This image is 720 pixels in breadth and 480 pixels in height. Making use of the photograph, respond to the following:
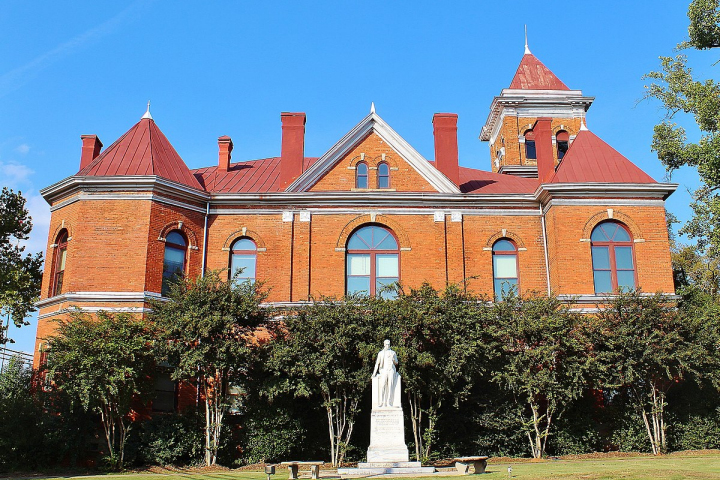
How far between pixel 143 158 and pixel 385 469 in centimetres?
1408

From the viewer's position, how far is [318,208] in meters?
26.0

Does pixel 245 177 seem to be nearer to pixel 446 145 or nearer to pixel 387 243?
pixel 387 243

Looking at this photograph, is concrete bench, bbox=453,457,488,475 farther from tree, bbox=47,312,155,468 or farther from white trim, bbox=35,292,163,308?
white trim, bbox=35,292,163,308

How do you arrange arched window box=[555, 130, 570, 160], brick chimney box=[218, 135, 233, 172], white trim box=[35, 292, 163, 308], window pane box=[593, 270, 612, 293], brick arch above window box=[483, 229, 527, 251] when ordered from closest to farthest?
white trim box=[35, 292, 163, 308]
window pane box=[593, 270, 612, 293]
brick arch above window box=[483, 229, 527, 251]
brick chimney box=[218, 135, 233, 172]
arched window box=[555, 130, 570, 160]

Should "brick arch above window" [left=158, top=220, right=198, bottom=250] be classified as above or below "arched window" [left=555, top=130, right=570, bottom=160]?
below

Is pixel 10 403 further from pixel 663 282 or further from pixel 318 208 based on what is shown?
pixel 663 282

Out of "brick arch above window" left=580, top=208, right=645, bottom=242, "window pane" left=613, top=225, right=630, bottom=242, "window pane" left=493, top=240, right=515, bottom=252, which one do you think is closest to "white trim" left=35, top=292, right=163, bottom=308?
"window pane" left=493, top=240, right=515, bottom=252

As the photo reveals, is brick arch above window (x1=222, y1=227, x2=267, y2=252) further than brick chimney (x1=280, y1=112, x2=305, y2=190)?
No

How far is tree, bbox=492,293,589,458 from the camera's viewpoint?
20.7 metres

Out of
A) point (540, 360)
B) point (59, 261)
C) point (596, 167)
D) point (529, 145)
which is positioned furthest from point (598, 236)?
point (59, 261)

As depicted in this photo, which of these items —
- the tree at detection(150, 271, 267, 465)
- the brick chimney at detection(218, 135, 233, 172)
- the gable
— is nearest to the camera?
the tree at detection(150, 271, 267, 465)

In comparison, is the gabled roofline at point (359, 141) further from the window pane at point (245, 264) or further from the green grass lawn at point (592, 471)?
the green grass lawn at point (592, 471)

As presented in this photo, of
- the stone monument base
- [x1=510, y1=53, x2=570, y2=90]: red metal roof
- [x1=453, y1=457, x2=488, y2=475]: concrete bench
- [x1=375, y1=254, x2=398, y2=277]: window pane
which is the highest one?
[x1=510, y1=53, x2=570, y2=90]: red metal roof

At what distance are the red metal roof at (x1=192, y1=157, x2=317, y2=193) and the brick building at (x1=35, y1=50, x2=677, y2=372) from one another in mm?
142
